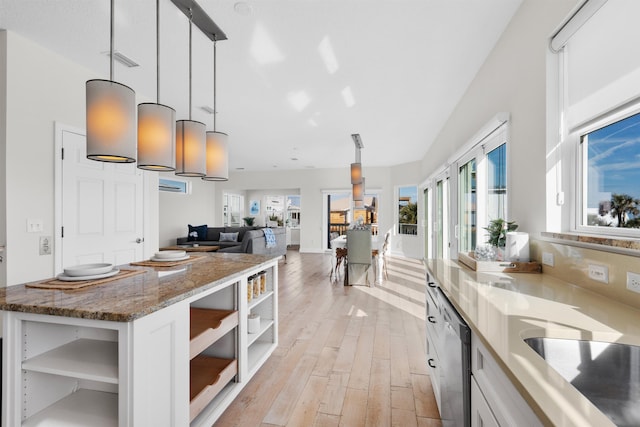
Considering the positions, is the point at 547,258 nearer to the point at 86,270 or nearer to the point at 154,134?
the point at 154,134

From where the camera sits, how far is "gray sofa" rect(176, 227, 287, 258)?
630cm

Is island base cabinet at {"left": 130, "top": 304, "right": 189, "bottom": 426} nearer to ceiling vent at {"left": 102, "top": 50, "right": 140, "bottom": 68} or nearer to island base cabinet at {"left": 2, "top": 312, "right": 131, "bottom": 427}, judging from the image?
island base cabinet at {"left": 2, "top": 312, "right": 131, "bottom": 427}

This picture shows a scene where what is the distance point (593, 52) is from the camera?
1.61m

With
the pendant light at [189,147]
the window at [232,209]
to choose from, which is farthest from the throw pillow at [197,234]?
the pendant light at [189,147]

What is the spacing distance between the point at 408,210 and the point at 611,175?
24.0ft

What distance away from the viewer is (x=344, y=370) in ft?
7.86

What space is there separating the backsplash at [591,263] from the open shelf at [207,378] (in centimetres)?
196

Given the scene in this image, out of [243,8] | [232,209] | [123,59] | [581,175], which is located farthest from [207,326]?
[232,209]

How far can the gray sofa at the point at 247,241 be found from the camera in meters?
6.30

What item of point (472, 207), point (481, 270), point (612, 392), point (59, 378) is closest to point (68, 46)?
point (59, 378)

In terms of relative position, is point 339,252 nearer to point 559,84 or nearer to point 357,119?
point 357,119

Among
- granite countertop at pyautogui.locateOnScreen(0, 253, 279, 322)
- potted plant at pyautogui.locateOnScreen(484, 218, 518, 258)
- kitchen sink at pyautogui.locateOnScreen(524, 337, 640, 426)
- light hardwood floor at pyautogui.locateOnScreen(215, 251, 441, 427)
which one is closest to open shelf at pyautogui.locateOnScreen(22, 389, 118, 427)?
granite countertop at pyautogui.locateOnScreen(0, 253, 279, 322)

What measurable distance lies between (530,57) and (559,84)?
356 mm

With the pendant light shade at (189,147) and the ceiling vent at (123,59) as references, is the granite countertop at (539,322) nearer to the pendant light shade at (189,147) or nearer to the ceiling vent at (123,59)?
the pendant light shade at (189,147)
